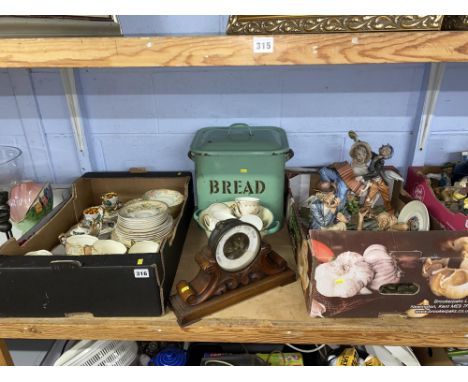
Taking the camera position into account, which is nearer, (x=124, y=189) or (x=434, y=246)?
(x=434, y=246)

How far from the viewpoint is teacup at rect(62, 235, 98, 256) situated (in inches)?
35.8

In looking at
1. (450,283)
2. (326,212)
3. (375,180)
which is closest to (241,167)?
(326,212)

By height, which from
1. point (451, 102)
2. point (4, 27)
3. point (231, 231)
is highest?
point (4, 27)

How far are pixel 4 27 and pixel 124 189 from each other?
0.59m

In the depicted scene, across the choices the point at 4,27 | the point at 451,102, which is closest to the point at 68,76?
the point at 4,27

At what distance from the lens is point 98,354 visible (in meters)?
1.02

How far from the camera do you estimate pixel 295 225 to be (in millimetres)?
963

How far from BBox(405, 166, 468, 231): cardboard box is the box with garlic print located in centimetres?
13

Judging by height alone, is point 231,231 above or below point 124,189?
above

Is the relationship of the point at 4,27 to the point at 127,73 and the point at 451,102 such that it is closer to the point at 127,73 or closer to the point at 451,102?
the point at 127,73

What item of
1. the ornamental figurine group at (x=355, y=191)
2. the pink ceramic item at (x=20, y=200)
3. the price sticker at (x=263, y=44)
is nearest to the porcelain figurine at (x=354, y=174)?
the ornamental figurine group at (x=355, y=191)

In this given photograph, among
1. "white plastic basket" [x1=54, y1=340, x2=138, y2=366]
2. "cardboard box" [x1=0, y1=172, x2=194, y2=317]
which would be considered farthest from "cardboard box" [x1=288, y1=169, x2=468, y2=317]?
"white plastic basket" [x1=54, y1=340, x2=138, y2=366]

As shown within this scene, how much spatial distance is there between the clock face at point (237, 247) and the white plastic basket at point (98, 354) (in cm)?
49

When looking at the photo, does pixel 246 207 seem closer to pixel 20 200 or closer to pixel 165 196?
pixel 165 196
